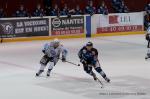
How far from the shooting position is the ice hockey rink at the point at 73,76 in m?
12.8

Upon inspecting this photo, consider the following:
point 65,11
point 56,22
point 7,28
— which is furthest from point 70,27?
point 7,28


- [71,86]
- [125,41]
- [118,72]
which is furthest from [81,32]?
[71,86]

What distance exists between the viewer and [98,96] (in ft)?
40.7

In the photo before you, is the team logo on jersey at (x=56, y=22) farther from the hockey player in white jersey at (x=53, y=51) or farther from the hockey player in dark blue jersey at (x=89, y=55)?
the hockey player in dark blue jersey at (x=89, y=55)

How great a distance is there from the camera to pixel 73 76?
15.6 m

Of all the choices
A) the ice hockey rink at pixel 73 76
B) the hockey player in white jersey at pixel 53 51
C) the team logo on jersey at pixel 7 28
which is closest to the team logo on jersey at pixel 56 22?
the team logo on jersey at pixel 7 28

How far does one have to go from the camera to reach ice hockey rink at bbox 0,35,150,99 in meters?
12.8

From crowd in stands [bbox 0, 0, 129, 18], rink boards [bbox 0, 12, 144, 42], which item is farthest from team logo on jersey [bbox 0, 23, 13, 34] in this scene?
crowd in stands [bbox 0, 0, 129, 18]

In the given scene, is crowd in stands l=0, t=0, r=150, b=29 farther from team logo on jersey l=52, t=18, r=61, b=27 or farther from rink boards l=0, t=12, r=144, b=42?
team logo on jersey l=52, t=18, r=61, b=27

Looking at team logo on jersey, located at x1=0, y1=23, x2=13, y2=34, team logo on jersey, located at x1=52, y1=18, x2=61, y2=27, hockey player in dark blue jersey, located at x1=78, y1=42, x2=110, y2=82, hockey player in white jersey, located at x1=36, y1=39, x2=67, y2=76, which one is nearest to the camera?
hockey player in dark blue jersey, located at x1=78, y1=42, x2=110, y2=82

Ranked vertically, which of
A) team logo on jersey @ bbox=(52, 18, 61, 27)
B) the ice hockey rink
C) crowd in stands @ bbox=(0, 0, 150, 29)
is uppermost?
crowd in stands @ bbox=(0, 0, 150, 29)

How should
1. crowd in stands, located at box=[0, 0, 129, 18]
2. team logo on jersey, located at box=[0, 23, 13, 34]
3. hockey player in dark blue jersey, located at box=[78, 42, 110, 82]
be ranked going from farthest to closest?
crowd in stands, located at box=[0, 0, 129, 18], team logo on jersey, located at box=[0, 23, 13, 34], hockey player in dark blue jersey, located at box=[78, 42, 110, 82]

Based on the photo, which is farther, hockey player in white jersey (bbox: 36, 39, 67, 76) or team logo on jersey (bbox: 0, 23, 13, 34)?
team logo on jersey (bbox: 0, 23, 13, 34)

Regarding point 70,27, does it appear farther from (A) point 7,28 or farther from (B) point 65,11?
(A) point 7,28
